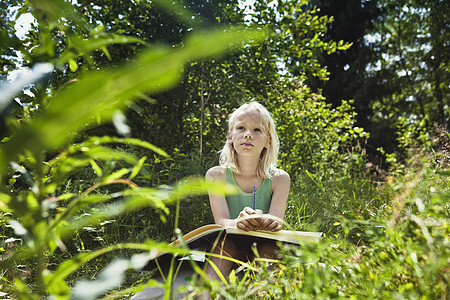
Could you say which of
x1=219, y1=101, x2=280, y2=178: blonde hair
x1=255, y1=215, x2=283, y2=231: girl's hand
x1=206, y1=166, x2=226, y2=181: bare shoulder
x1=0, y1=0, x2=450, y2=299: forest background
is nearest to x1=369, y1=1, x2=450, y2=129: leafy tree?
x1=0, y1=0, x2=450, y2=299: forest background

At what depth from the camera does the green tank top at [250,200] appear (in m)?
2.45

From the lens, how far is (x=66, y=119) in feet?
0.97

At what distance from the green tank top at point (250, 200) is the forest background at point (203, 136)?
1.04ft

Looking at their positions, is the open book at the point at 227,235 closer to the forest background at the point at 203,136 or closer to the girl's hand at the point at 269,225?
the girl's hand at the point at 269,225

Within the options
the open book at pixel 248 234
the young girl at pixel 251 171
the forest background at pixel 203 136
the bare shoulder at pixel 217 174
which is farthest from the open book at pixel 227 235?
the bare shoulder at pixel 217 174

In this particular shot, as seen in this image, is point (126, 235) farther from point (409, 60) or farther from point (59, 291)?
point (409, 60)

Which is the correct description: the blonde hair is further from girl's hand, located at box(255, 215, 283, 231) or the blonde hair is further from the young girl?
girl's hand, located at box(255, 215, 283, 231)

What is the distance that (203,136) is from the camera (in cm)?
429

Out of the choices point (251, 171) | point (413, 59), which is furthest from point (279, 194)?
point (413, 59)

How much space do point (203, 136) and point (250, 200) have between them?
78.3 inches

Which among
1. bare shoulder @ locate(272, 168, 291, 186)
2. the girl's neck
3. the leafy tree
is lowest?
bare shoulder @ locate(272, 168, 291, 186)

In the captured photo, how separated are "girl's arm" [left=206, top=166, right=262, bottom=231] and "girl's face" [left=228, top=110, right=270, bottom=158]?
0.27m

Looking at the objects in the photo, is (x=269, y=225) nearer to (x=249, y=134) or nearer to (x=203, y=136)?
(x=249, y=134)

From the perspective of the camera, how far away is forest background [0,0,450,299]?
0.49 meters
